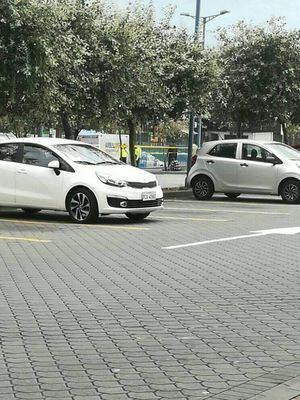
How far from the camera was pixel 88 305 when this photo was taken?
21.6 ft

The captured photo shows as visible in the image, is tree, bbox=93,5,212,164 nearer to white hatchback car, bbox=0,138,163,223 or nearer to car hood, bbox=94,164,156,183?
white hatchback car, bbox=0,138,163,223

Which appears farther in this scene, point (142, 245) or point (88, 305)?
point (142, 245)

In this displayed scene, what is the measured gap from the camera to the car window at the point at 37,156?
1345 cm

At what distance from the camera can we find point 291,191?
59.7 feet

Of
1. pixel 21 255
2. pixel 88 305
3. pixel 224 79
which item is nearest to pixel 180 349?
pixel 88 305

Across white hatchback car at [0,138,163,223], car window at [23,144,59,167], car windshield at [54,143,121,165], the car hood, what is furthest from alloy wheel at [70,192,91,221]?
car window at [23,144,59,167]

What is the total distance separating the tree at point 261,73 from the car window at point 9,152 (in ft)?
37.1

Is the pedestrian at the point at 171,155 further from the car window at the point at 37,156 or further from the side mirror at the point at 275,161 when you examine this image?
the car window at the point at 37,156

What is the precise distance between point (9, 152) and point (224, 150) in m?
7.31

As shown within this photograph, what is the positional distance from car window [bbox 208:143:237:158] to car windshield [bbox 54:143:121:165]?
5863mm

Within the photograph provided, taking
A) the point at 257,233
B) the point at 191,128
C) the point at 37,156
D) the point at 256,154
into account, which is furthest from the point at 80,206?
the point at 191,128

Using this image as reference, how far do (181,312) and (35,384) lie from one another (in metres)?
2.18

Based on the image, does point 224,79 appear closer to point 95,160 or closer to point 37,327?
point 95,160

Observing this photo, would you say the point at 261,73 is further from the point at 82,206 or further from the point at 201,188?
the point at 82,206
